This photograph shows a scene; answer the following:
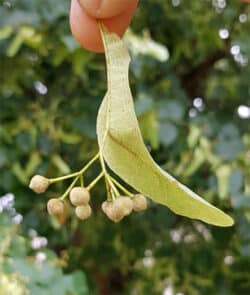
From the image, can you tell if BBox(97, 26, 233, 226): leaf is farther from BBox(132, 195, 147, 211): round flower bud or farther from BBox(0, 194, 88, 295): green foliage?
BBox(0, 194, 88, 295): green foliage

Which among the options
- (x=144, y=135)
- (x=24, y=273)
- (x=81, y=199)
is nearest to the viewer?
(x=81, y=199)

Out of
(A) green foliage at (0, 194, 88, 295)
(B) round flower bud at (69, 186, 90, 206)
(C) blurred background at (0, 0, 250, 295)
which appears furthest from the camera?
(C) blurred background at (0, 0, 250, 295)

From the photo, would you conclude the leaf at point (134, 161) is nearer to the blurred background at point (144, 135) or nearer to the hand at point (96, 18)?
the hand at point (96, 18)

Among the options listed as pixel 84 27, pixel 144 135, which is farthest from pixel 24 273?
pixel 84 27

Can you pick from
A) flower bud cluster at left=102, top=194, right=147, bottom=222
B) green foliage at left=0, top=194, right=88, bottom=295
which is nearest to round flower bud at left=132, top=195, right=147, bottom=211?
flower bud cluster at left=102, top=194, right=147, bottom=222

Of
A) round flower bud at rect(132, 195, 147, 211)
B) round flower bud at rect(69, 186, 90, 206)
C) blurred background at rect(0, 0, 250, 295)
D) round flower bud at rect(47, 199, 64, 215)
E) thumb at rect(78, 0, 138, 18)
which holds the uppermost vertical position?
thumb at rect(78, 0, 138, 18)

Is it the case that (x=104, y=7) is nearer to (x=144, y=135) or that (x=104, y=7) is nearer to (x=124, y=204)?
(x=124, y=204)
